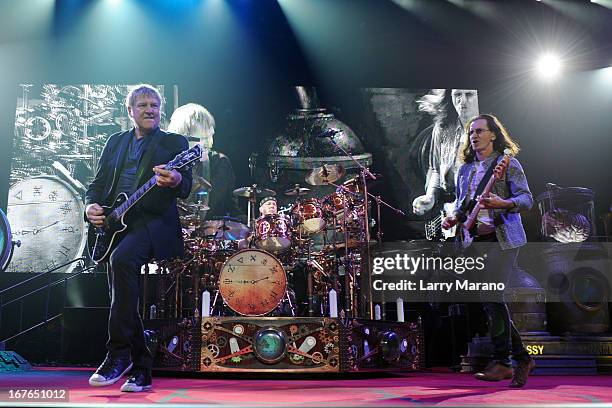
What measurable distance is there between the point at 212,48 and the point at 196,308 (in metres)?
2.68

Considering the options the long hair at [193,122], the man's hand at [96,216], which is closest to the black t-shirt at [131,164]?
the man's hand at [96,216]

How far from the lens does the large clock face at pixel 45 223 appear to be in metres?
5.73

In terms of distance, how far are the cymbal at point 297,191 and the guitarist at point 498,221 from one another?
2569 mm

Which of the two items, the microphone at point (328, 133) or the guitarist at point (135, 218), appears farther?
the microphone at point (328, 133)

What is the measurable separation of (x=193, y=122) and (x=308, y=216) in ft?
5.32

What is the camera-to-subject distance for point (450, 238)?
18.9 feet

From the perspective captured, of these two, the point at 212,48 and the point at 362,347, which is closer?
the point at 362,347

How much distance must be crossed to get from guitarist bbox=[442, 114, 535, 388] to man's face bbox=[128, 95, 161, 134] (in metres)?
1.92

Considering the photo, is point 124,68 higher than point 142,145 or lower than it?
higher

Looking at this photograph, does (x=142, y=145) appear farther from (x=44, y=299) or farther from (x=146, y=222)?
(x=44, y=299)

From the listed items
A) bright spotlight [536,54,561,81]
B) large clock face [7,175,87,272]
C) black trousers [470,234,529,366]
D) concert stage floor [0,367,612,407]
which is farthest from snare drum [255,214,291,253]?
bright spotlight [536,54,561,81]

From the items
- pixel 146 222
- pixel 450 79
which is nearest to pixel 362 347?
pixel 146 222

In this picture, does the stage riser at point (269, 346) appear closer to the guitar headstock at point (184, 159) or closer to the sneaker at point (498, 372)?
the sneaker at point (498, 372)

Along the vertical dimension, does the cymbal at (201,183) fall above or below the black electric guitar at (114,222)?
above
